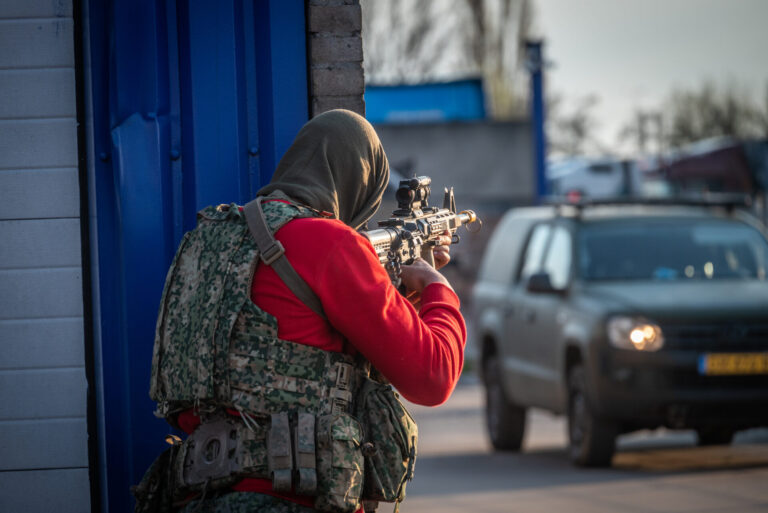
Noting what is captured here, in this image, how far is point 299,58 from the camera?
4020 mm

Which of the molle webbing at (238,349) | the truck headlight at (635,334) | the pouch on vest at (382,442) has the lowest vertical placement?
the truck headlight at (635,334)

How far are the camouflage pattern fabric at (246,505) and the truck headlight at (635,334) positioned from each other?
18.5 feet

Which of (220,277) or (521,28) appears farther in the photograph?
(521,28)

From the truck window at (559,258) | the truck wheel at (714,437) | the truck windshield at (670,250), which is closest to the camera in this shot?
the truck windshield at (670,250)

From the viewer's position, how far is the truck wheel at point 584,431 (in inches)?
334

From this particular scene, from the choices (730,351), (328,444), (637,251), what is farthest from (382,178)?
(637,251)

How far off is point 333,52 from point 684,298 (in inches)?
204

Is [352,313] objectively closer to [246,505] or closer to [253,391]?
[253,391]

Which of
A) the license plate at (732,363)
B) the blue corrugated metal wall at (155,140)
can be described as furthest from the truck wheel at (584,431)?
the blue corrugated metal wall at (155,140)

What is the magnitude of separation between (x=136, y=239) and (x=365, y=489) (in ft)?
4.62

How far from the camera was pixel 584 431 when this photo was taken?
28.2 feet

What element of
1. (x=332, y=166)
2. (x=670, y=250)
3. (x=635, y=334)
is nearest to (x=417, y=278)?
(x=332, y=166)

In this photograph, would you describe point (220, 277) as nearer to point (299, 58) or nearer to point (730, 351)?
point (299, 58)

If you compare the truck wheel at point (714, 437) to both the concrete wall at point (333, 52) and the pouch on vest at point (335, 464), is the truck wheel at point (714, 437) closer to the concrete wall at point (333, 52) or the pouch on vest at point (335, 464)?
the concrete wall at point (333, 52)
